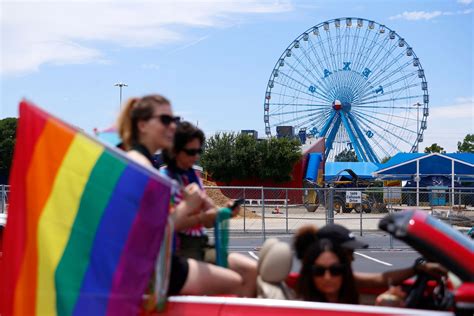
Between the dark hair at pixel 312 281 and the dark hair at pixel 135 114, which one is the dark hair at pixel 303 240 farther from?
the dark hair at pixel 135 114

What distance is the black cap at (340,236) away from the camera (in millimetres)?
3551

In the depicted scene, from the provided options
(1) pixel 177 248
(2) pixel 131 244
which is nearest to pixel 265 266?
(1) pixel 177 248

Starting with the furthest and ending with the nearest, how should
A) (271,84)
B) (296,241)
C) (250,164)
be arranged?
(271,84)
(250,164)
(296,241)

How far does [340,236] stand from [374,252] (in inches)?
516

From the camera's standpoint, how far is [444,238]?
3100mm

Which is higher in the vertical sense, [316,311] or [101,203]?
[101,203]

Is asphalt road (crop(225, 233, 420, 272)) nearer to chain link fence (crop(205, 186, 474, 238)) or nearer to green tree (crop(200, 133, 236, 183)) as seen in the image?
chain link fence (crop(205, 186, 474, 238))

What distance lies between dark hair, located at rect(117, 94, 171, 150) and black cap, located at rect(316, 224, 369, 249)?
3.42 ft

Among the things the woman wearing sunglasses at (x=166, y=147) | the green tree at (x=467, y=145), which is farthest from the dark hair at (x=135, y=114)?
the green tree at (x=467, y=145)

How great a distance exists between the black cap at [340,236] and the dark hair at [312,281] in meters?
0.04

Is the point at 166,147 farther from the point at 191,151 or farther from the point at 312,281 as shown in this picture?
the point at 312,281

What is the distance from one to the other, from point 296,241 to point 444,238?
2.85ft

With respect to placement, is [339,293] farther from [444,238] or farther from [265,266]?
[444,238]

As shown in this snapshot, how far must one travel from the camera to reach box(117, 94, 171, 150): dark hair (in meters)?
3.50
